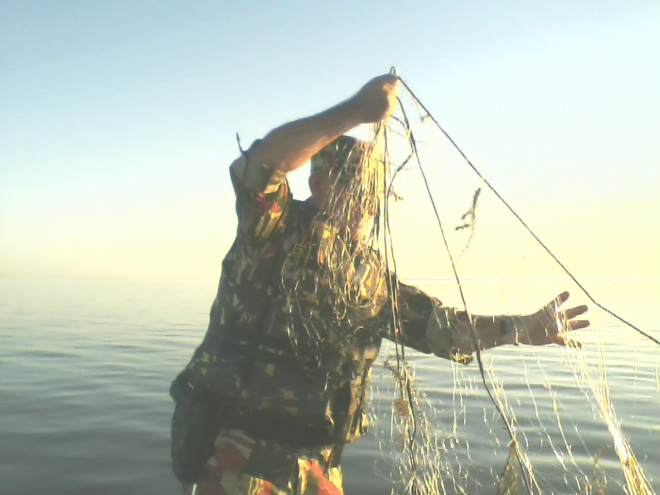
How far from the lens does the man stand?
2951 millimetres

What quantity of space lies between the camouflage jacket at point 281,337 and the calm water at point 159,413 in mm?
920

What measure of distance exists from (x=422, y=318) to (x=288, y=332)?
0.97 m

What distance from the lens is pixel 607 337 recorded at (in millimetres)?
15656

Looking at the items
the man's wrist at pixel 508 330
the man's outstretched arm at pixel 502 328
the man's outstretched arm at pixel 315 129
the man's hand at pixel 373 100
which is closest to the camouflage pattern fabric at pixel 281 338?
the man's outstretched arm at pixel 315 129

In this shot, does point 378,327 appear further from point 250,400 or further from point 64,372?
point 64,372

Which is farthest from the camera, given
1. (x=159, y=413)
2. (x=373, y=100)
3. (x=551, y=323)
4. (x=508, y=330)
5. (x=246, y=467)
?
(x=159, y=413)

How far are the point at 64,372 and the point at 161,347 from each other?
3.05 metres

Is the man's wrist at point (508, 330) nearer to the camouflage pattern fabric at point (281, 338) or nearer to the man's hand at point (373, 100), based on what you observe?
the camouflage pattern fabric at point (281, 338)

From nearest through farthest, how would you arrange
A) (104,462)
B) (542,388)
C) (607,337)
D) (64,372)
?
1. (104,462)
2. (542,388)
3. (64,372)
4. (607,337)

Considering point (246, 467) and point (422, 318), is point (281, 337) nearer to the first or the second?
point (246, 467)

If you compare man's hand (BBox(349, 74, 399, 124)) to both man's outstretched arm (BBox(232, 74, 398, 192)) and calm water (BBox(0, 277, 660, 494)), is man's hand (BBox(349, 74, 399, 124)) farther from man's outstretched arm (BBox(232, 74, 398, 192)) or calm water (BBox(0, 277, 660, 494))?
calm water (BBox(0, 277, 660, 494))

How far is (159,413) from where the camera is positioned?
8062 mm

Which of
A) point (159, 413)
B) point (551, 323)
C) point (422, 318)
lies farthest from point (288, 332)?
point (159, 413)

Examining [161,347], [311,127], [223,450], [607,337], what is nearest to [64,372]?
[161,347]
